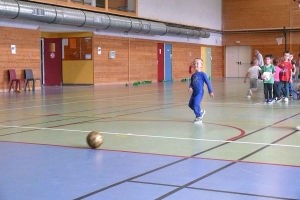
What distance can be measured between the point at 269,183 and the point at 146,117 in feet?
23.0

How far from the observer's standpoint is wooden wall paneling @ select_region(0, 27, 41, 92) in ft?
79.0

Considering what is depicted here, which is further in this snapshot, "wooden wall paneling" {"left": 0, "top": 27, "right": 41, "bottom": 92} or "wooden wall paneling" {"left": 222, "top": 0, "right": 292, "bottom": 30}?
"wooden wall paneling" {"left": 222, "top": 0, "right": 292, "bottom": 30}

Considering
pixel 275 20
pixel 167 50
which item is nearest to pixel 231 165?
pixel 167 50

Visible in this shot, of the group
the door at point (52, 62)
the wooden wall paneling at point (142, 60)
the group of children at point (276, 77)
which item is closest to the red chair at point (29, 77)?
the door at point (52, 62)

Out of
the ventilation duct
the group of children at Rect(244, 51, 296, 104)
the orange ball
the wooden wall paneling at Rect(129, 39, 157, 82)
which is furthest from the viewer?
the wooden wall paneling at Rect(129, 39, 157, 82)

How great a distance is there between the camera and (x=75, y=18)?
25.8m

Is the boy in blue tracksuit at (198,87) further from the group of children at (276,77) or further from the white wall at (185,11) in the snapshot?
the white wall at (185,11)

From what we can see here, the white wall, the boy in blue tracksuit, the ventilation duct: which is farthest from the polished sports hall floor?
the white wall

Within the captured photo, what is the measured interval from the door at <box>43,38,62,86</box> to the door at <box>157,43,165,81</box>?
9.05 m

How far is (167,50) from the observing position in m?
39.1

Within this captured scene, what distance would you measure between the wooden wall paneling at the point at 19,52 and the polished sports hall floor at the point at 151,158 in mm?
12885

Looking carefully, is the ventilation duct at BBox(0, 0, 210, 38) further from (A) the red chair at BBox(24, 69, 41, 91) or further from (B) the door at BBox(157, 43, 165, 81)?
(A) the red chair at BBox(24, 69, 41, 91)

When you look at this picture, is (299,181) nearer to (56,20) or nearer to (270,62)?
(270,62)

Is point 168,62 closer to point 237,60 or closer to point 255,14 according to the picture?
point 237,60
